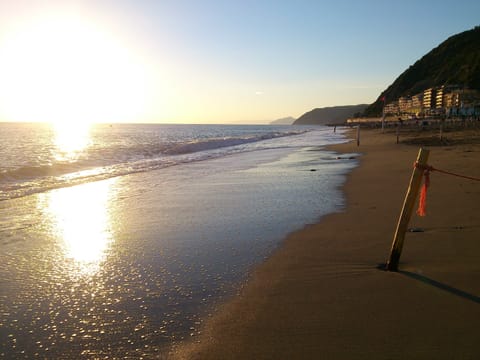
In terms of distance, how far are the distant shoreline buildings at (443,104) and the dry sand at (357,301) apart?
65.5m

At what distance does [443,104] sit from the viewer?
4183 inches

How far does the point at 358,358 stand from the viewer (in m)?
2.92

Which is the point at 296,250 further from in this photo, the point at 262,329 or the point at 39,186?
the point at 39,186

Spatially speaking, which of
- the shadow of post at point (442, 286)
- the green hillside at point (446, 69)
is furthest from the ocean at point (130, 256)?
the green hillside at point (446, 69)

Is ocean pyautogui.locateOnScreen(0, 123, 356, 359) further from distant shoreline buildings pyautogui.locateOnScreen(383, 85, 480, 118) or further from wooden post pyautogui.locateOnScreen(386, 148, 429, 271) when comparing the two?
distant shoreline buildings pyautogui.locateOnScreen(383, 85, 480, 118)

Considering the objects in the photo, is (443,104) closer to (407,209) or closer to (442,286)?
(407,209)

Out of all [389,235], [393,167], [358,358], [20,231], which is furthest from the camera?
[393,167]

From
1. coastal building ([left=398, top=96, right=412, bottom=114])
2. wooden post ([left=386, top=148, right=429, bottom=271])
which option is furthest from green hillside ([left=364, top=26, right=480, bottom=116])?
wooden post ([left=386, top=148, right=429, bottom=271])

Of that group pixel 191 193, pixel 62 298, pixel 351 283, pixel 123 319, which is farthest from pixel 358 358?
pixel 191 193

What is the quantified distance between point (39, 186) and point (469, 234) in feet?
42.9

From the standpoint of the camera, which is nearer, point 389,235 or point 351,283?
point 351,283

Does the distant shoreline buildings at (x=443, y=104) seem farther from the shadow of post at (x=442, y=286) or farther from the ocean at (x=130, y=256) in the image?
the shadow of post at (x=442, y=286)

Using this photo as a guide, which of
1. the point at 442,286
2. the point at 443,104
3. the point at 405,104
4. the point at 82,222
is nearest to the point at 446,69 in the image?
the point at 405,104

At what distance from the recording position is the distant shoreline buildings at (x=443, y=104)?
80.8 m
